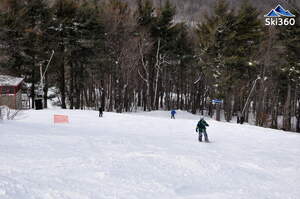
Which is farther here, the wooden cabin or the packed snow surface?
the wooden cabin

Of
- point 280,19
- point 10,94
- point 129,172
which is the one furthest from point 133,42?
point 129,172

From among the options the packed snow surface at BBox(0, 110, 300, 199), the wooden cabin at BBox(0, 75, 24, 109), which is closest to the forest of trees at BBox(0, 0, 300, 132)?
the wooden cabin at BBox(0, 75, 24, 109)

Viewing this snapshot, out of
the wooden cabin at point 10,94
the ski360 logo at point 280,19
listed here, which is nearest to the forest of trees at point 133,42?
the ski360 logo at point 280,19

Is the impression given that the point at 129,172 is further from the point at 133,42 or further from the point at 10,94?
the point at 133,42

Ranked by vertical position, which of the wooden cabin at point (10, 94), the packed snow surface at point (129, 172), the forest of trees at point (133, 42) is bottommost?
the packed snow surface at point (129, 172)

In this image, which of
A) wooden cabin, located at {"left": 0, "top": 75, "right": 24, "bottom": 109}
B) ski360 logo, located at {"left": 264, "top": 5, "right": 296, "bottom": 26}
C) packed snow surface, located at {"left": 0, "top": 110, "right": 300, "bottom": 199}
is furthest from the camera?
wooden cabin, located at {"left": 0, "top": 75, "right": 24, "bottom": 109}

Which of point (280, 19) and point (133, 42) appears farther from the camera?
point (133, 42)

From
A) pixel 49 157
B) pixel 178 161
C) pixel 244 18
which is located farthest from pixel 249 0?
pixel 49 157

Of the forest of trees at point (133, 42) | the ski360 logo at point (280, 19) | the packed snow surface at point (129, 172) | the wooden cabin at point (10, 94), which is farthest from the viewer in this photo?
the forest of trees at point (133, 42)

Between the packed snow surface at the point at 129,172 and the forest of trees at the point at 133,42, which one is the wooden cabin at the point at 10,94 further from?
the packed snow surface at the point at 129,172

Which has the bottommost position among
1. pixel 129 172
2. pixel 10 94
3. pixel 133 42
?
pixel 129 172

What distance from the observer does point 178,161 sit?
9102 millimetres

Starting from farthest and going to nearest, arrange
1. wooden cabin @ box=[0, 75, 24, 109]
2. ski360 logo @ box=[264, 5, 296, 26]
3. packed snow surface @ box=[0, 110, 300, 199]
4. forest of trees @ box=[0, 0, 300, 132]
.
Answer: forest of trees @ box=[0, 0, 300, 132], wooden cabin @ box=[0, 75, 24, 109], ski360 logo @ box=[264, 5, 296, 26], packed snow surface @ box=[0, 110, 300, 199]

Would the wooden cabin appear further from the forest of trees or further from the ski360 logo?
the ski360 logo
